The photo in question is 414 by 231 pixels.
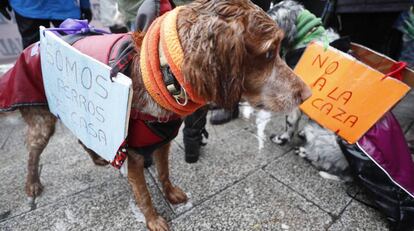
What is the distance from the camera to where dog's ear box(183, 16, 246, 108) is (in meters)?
1.08

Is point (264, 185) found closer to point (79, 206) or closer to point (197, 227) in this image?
point (197, 227)

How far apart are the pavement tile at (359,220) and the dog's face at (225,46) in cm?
143

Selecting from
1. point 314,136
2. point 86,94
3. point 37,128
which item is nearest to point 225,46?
point 86,94

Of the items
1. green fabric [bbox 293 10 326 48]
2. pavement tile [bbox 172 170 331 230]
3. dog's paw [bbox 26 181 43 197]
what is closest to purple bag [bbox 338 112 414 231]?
pavement tile [bbox 172 170 331 230]

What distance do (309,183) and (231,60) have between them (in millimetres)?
1788

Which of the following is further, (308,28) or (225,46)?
(308,28)

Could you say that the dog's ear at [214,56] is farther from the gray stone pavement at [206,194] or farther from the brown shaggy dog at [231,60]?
the gray stone pavement at [206,194]

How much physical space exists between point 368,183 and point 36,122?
2743mm

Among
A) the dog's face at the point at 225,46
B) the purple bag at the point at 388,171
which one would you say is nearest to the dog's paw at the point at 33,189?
the dog's face at the point at 225,46

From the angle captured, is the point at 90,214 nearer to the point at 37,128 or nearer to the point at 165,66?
the point at 37,128

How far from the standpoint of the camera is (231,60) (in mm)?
1131

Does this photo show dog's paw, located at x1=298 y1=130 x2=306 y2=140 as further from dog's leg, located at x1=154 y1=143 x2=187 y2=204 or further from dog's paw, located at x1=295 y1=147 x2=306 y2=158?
dog's leg, located at x1=154 y1=143 x2=187 y2=204

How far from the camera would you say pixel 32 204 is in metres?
2.16

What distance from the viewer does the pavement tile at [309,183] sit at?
2.19 meters
